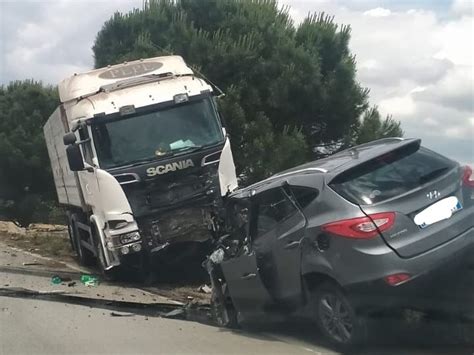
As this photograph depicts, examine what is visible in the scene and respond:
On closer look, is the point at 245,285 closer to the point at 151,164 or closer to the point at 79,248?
the point at 151,164

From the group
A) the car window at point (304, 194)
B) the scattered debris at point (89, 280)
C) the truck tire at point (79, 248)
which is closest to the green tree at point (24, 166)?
the truck tire at point (79, 248)

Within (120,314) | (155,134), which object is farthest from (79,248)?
(120,314)

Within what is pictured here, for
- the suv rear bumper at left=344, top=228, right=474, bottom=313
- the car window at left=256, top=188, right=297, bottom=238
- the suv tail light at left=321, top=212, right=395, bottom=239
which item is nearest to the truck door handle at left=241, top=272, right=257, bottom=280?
the car window at left=256, top=188, right=297, bottom=238

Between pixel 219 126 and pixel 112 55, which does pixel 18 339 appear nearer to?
pixel 219 126

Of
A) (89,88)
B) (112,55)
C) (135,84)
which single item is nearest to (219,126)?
(135,84)

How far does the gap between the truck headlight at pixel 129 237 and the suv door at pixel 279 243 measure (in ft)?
13.7

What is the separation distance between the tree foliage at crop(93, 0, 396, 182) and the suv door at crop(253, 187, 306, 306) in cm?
1203

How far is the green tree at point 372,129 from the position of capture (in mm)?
20953

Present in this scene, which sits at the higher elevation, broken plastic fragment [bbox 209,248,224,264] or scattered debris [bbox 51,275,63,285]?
broken plastic fragment [bbox 209,248,224,264]

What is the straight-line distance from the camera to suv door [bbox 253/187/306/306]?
705cm

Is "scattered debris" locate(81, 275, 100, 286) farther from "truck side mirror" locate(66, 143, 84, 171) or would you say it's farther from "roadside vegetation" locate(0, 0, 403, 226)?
"roadside vegetation" locate(0, 0, 403, 226)

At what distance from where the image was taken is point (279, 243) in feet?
23.9

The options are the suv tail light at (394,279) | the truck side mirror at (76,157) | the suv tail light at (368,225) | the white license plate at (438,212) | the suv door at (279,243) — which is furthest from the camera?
the truck side mirror at (76,157)

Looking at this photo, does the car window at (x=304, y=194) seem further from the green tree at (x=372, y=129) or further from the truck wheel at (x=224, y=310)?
the green tree at (x=372, y=129)
